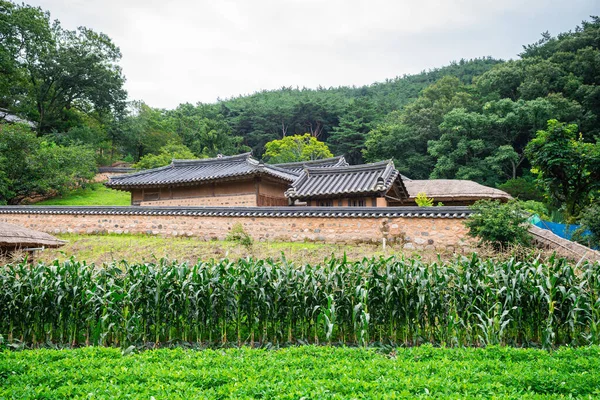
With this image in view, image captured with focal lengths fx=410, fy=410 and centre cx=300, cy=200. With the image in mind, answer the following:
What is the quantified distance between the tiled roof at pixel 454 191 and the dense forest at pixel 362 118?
344 centimetres

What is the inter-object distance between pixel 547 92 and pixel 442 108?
8.56m

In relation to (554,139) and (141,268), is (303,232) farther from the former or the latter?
(554,139)

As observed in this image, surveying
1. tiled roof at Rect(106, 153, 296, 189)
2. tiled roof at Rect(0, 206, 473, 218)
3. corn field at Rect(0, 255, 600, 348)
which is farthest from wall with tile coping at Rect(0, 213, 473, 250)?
corn field at Rect(0, 255, 600, 348)

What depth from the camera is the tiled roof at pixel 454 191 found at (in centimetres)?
2544

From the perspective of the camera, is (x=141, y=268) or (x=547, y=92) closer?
Answer: (x=141, y=268)

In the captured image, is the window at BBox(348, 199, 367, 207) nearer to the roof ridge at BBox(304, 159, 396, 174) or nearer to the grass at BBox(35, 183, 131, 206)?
the roof ridge at BBox(304, 159, 396, 174)

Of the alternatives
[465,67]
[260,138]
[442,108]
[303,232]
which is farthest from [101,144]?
[465,67]

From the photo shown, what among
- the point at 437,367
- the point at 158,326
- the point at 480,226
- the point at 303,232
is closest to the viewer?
the point at 437,367

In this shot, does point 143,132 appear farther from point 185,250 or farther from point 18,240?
point 18,240

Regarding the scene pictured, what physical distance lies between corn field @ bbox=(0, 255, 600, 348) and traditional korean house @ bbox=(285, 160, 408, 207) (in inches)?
398

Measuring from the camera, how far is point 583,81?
34438mm

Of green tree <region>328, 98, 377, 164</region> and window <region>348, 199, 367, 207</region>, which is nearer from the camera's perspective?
window <region>348, 199, 367, 207</region>

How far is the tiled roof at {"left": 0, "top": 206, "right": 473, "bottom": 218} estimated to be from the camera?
1291 cm

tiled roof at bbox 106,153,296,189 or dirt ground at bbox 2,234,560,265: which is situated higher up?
tiled roof at bbox 106,153,296,189
